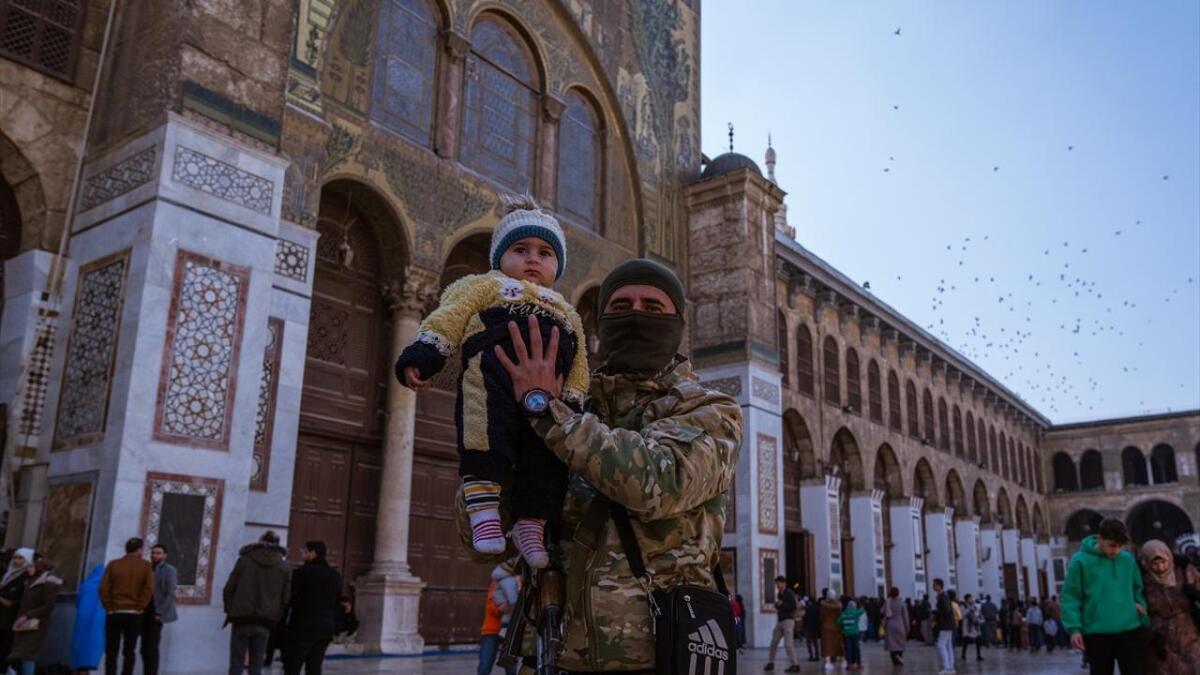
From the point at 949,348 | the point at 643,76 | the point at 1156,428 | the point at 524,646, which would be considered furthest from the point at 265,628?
the point at 1156,428

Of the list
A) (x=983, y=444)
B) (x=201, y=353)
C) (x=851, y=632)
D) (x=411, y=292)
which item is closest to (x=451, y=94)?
(x=411, y=292)

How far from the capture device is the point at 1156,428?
3669cm

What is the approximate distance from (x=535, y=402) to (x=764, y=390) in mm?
13333

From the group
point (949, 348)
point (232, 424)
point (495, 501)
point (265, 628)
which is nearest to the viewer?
point (495, 501)

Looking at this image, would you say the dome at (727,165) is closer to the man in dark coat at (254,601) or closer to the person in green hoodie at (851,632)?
the person in green hoodie at (851,632)

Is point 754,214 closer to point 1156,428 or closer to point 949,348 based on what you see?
point 949,348

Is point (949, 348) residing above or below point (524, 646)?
above

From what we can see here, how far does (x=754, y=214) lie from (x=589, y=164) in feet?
10.1

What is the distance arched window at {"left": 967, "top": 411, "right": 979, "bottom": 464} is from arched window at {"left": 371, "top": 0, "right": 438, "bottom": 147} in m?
23.7

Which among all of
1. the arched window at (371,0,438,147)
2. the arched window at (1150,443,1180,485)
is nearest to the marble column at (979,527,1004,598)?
the arched window at (1150,443,1180,485)

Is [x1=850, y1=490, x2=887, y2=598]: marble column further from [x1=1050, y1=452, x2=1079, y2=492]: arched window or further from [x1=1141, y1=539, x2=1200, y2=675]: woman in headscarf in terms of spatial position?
[x1=1050, y1=452, x2=1079, y2=492]: arched window

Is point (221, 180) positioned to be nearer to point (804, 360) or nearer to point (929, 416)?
point (804, 360)

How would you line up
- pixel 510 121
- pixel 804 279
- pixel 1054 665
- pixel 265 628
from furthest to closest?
pixel 804 279 → pixel 1054 665 → pixel 510 121 → pixel 265 628

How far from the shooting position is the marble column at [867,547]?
21.9m
